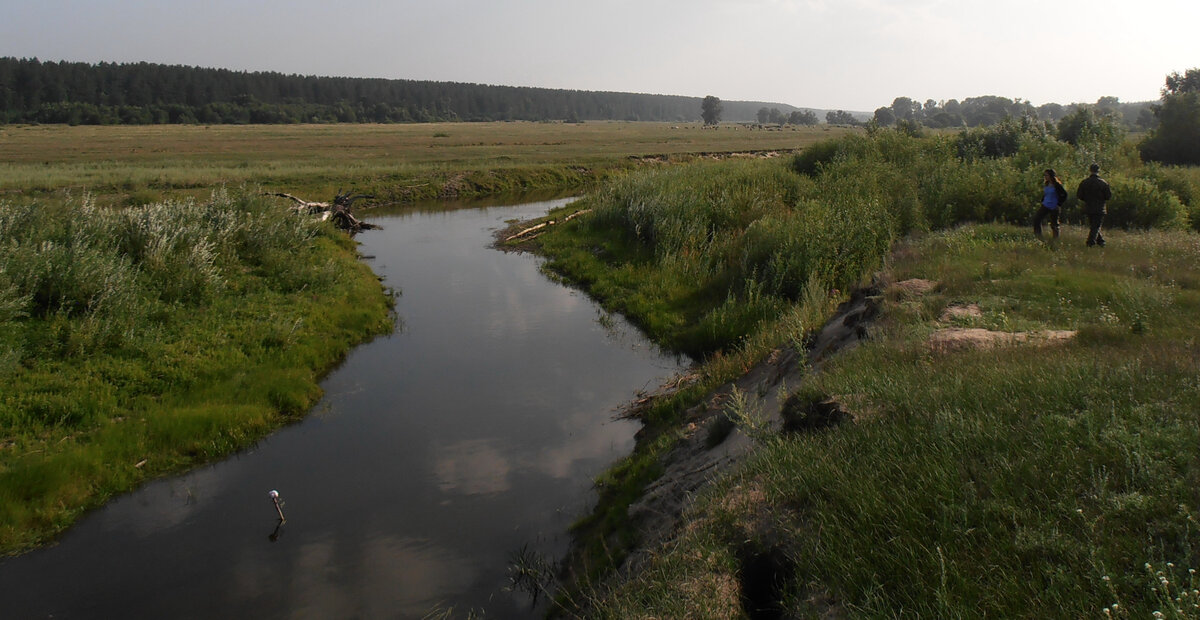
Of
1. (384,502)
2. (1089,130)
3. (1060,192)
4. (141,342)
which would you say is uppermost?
(1089,130)

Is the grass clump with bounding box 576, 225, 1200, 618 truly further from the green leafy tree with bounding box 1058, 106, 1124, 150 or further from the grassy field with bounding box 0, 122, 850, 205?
the grassy field with bounding box 0, 122, 850, 205

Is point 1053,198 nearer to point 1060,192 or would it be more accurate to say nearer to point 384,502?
point 1060,192

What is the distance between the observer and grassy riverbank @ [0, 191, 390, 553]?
9.34 meters

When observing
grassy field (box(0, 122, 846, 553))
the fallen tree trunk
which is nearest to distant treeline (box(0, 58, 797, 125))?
the fallen tree trunk

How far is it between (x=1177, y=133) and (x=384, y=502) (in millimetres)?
39231

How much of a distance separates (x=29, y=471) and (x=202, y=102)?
140 metres

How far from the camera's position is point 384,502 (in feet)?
30.6

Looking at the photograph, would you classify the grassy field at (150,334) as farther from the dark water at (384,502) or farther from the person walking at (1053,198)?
the person walking at (1053,198)

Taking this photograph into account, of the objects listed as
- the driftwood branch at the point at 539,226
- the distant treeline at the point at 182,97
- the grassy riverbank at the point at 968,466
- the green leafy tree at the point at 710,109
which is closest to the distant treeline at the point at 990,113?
the green leafy tree at the point at 710,109

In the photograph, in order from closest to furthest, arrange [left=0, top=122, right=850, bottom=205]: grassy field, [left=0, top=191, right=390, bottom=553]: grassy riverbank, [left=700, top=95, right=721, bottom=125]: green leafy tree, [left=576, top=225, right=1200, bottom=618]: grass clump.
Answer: [left=576, top=225, right=1200, bottom=618]: grass clump → [left=0, top=191, right=390, bottom=553]: grassy riverbank → [left=0, top=122, right=850, bottom=205]: grassy field → [left=700, top=95, right=721, bottom=125]: green leafy tree

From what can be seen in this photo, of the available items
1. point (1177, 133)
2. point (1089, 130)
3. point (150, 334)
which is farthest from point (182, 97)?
point (1177, 133)

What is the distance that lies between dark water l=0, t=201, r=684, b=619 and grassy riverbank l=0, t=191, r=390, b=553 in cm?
51

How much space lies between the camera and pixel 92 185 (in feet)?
107

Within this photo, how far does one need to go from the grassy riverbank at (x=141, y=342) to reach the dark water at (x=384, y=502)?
51 centimetres
